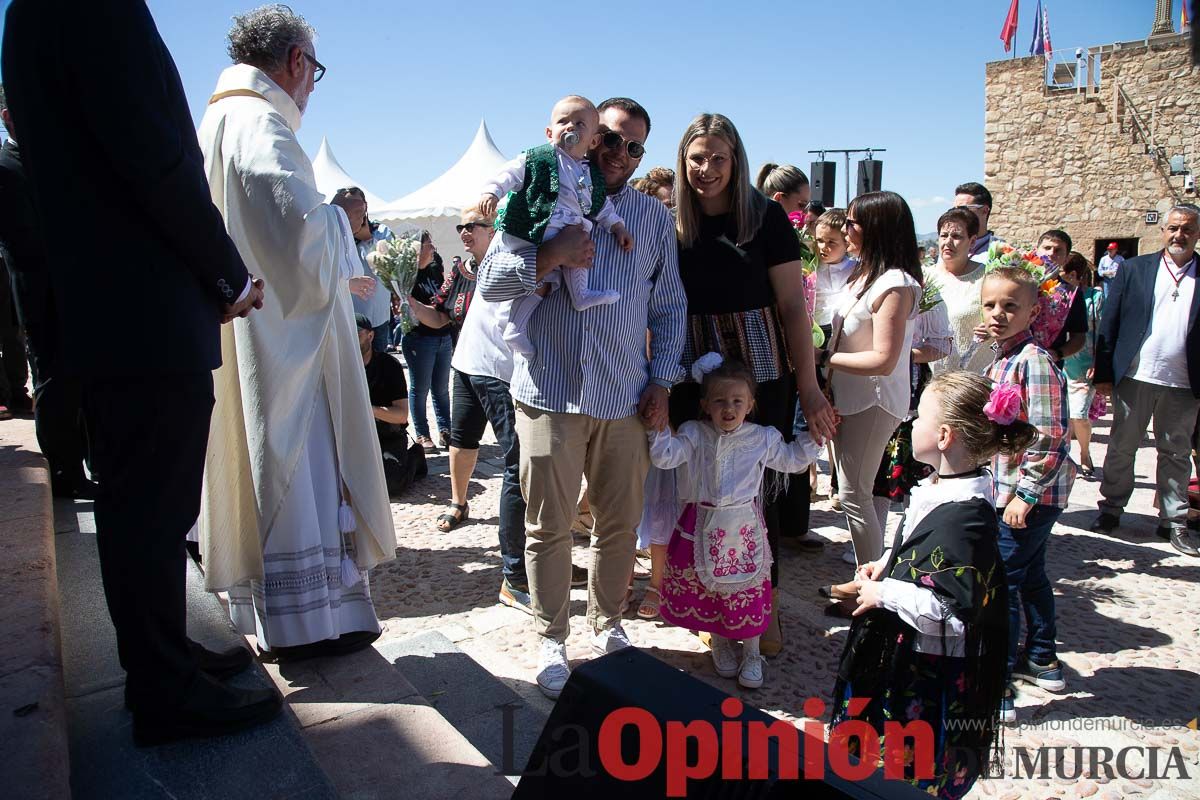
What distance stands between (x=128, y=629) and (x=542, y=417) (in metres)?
1.44

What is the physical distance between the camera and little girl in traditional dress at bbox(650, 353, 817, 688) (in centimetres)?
298

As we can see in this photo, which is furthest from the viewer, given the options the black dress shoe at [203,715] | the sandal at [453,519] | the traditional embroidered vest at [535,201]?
the sandal at [453,519]

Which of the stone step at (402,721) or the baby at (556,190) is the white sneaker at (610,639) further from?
the baby at (556,190)

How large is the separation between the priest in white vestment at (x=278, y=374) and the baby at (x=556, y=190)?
0.54 metres

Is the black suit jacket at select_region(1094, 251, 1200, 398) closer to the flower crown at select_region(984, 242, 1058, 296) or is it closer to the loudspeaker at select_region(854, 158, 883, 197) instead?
the flower crown at select_region(984, 242, 1058, 296)

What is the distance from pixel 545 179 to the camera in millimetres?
2621

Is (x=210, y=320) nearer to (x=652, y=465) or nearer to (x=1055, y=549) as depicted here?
(x=652, y=465)

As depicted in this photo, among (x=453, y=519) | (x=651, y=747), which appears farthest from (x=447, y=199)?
(x=651, y=747)

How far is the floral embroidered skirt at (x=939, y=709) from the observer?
6.72 ft

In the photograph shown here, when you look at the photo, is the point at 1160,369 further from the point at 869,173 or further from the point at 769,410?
the point at 869,173

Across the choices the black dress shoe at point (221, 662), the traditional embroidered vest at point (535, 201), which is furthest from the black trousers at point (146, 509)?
the traditional embroidered vest at point (535, 201)

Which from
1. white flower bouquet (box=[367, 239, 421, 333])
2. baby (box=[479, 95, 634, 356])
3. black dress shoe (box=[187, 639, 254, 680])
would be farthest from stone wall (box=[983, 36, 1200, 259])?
black dress shoe (box=[187, 639, 254, 680])

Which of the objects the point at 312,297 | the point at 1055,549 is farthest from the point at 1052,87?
the point at 312,297

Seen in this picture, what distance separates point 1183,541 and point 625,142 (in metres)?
4.22
